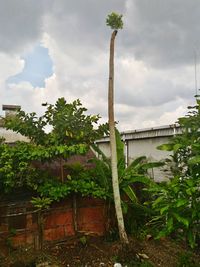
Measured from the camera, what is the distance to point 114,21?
18.7ft

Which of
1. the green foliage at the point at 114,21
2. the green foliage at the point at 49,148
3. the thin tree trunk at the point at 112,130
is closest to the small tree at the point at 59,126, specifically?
the green foliage at the point at 49,148

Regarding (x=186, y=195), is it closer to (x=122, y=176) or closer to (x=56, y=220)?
(x=122, y=176)

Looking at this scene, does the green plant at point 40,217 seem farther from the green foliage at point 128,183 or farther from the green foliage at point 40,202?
the green foliage at point 128,183

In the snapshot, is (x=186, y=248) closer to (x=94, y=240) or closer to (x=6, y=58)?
(x=94, y=240)

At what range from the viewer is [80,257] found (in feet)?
18.9

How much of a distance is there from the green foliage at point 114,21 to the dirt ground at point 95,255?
4.30 meters

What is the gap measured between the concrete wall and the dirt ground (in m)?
2.18

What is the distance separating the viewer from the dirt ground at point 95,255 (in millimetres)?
5535

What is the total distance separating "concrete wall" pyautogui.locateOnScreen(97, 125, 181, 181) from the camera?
811 centimetres

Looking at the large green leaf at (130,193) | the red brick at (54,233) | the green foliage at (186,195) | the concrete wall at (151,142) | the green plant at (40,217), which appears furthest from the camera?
the concrete wall at (151,142)

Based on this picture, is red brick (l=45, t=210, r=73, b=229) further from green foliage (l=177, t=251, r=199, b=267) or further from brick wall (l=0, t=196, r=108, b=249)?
green foliage (l=177, t=251, r=199, b=267)

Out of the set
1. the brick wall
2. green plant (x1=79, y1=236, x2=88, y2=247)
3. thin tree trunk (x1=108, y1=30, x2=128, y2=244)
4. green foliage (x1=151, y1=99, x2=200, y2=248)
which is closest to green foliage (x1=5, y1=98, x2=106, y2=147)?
thin tree trunk (x1=108, y1=30, x2=128, y2=244)

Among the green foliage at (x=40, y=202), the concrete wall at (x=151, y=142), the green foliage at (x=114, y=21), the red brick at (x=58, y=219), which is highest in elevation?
the green foliage at (x=114, y=21)

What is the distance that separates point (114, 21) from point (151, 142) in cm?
431
